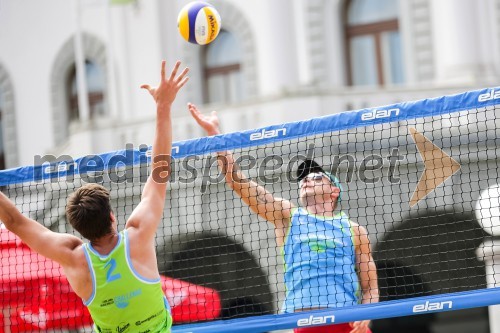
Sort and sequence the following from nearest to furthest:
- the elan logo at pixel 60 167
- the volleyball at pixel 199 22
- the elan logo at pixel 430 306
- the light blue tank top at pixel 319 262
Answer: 1. the elan logo at pixel 430 306
2. the light blue tank top at pixel 319 262
3. the elan logo at pixel 60 167
4. the volleyball at pixel 199 22

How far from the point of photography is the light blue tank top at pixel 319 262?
5.68 metres

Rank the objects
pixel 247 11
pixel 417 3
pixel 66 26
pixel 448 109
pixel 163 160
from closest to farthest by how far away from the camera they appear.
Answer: pixel 163 160 → pixel 448 109 → pixel 417 3 → pixel 247 11 → pixel 66 26

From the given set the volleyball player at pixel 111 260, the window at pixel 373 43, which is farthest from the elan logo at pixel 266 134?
the window at pixel 373 43

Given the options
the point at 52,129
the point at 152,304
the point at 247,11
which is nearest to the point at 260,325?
the point at 152,304

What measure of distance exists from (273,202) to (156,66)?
13.1m

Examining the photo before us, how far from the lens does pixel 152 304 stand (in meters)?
4.34

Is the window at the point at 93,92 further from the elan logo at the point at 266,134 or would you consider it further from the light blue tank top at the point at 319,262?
the light blue tank top at the point at 319,262

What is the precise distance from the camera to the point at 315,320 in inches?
221

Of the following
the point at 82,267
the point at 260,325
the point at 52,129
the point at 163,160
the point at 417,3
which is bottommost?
the point at 260,325

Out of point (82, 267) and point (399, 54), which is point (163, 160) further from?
point (399, 54)

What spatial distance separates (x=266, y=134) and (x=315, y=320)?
1.29m

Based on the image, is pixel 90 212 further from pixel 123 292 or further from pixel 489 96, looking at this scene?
pixel 489 96

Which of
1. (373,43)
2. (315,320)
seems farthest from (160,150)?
(373,43)

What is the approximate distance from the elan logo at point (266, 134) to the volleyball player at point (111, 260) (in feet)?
5.45
